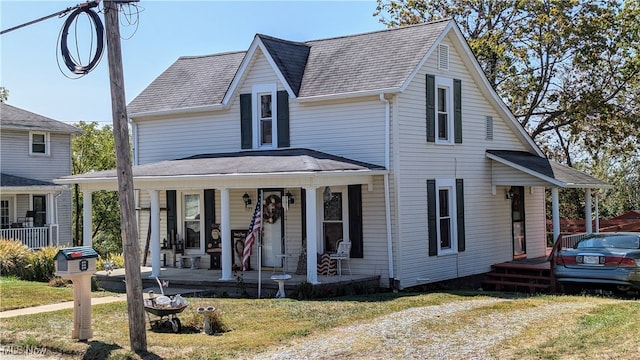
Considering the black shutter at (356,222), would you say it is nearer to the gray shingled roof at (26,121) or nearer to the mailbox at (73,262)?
the mailbox at (73,262)

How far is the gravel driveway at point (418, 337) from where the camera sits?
31.7 ft

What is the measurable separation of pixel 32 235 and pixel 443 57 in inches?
694

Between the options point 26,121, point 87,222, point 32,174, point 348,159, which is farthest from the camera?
point 32,174

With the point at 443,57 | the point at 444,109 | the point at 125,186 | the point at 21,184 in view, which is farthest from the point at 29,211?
the point at 125,186

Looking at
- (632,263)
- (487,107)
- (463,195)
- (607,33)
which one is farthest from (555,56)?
(632,263)

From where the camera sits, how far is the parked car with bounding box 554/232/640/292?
14695 millimetres

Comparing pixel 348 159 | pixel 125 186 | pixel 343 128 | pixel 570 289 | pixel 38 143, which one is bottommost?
pixel 570 289

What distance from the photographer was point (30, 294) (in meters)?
16.4

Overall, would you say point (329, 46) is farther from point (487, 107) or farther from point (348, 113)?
point (487, 107)

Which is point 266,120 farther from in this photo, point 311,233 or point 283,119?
point 311,233

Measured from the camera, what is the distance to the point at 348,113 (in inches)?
714

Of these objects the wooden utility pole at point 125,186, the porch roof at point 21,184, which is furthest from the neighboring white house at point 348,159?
the porch roof at point 21,184

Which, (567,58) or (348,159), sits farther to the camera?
(567,58)

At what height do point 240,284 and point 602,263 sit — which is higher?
point 602,263
